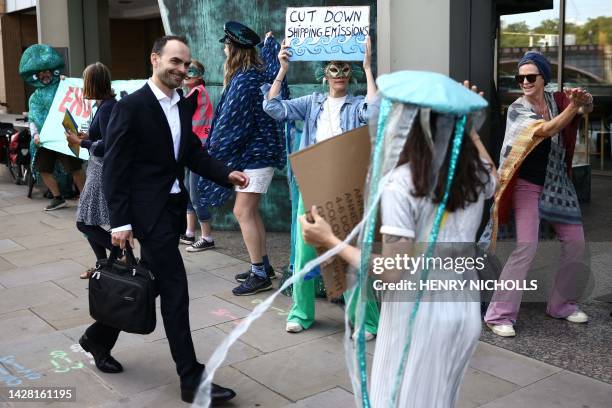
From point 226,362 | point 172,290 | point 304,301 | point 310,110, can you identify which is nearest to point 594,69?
point 310,110

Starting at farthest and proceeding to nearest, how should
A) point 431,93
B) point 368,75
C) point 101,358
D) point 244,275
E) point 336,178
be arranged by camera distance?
1. point 244,275
2. point 368,75
3. point 101,358
4. point 336,178
5. point 431,93

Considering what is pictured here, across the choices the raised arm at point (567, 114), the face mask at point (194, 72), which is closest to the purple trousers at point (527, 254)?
the raised arm at point (567, 114)

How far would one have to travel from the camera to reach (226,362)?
4285 millimetres

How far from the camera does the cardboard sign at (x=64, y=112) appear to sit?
8.77 meters

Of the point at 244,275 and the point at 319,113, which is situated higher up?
the point at 319,113

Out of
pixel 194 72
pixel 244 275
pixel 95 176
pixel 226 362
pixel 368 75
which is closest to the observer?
pixel 226 362

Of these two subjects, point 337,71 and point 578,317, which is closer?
point 337,71

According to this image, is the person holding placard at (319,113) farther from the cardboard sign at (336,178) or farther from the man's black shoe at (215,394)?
the cardboard sign at (336,178)

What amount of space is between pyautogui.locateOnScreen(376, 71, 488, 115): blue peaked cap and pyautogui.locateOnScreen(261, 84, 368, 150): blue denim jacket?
2320 millimetres

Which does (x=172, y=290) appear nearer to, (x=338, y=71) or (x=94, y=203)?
(x=338, y=71)

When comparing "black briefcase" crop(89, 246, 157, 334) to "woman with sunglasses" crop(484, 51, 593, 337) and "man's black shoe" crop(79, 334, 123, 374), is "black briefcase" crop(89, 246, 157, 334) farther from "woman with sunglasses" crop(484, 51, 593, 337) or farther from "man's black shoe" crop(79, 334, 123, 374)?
"woman with sunglasses" crop(484, 51, 593, 337)

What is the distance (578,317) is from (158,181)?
293 centimetres

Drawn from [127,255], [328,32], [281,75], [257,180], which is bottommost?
[127,255]

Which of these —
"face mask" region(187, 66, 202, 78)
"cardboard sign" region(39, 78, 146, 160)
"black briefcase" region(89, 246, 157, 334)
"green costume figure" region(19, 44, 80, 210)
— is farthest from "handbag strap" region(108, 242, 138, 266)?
"green costume figure" region(19, 44, 80, 210)
